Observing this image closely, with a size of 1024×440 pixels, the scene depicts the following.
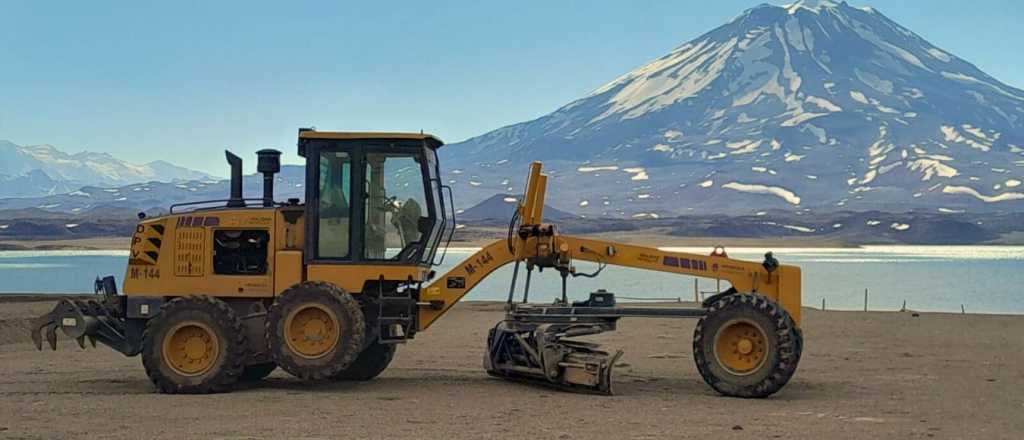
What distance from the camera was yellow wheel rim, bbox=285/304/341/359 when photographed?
43.9ft

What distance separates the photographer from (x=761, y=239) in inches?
7721

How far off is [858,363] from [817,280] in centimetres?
5400

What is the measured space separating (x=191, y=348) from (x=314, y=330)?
1.34 metres

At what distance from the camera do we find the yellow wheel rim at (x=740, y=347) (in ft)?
43.4

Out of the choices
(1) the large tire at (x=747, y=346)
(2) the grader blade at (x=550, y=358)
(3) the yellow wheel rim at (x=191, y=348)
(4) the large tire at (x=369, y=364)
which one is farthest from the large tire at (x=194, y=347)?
(1) the large tire at (x=747, y=346)

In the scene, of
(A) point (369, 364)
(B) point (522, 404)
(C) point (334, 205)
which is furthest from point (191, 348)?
(B) point (522, 404)

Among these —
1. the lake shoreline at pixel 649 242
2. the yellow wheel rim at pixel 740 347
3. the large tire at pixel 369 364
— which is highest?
the lake shoreline at pixel 649 242

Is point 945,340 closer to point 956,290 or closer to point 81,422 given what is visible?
point 81,422

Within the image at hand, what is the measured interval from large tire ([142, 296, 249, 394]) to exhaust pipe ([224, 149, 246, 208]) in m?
1.28

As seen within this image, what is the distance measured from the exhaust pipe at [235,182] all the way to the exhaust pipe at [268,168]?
222mm

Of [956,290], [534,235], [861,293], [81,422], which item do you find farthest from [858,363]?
[956,290]

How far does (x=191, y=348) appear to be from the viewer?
538 inches

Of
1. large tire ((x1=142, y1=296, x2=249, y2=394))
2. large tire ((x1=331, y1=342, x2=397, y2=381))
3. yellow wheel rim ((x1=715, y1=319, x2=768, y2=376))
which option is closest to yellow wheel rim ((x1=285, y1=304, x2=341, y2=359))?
large tire ((x1=142, y1=296, x2=249, y2=394))

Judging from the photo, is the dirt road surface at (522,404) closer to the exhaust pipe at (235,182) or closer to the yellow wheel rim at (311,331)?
the yellow wheel rim at (311,331)
